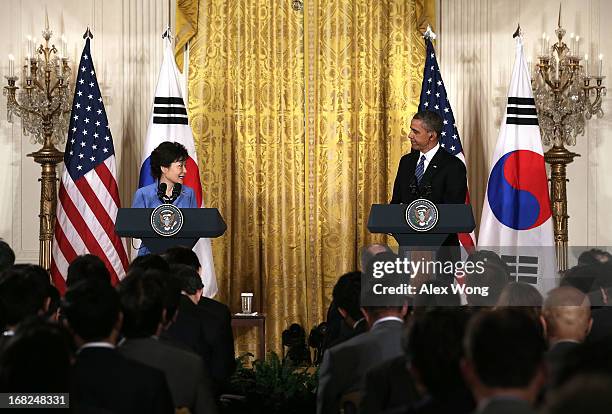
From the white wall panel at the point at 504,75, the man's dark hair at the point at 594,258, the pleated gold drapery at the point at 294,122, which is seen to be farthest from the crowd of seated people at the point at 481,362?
the white wall panel at the point at 504,75

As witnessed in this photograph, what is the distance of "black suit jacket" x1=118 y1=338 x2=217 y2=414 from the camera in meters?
3.27

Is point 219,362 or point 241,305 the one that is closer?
point 219,362

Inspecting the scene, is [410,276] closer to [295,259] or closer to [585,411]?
[585,411]

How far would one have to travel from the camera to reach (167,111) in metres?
8.48

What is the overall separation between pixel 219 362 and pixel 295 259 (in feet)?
14.8

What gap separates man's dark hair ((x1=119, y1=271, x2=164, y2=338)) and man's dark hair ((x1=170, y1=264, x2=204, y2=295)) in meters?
1.13

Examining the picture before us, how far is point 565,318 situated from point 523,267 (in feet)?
14.4

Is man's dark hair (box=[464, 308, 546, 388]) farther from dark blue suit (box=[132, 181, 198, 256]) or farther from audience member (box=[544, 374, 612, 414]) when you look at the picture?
dark blue suit (box=[132, 181, 198, 256])

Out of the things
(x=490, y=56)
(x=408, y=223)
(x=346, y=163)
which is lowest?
(x=408, y=223)

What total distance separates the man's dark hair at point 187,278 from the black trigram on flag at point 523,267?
3.53 meters

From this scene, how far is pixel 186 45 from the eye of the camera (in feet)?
30.1

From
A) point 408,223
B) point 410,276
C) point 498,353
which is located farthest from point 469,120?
point 498,353

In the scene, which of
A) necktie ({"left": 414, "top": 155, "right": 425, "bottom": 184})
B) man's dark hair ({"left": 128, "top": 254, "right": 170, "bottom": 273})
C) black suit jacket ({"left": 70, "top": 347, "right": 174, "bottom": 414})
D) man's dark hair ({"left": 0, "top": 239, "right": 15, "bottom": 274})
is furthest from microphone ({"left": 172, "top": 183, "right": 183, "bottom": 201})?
black suit jacket ({"left": 70, "top": 347, "right": 174, "bottom": 414})

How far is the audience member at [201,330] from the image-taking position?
440cm
